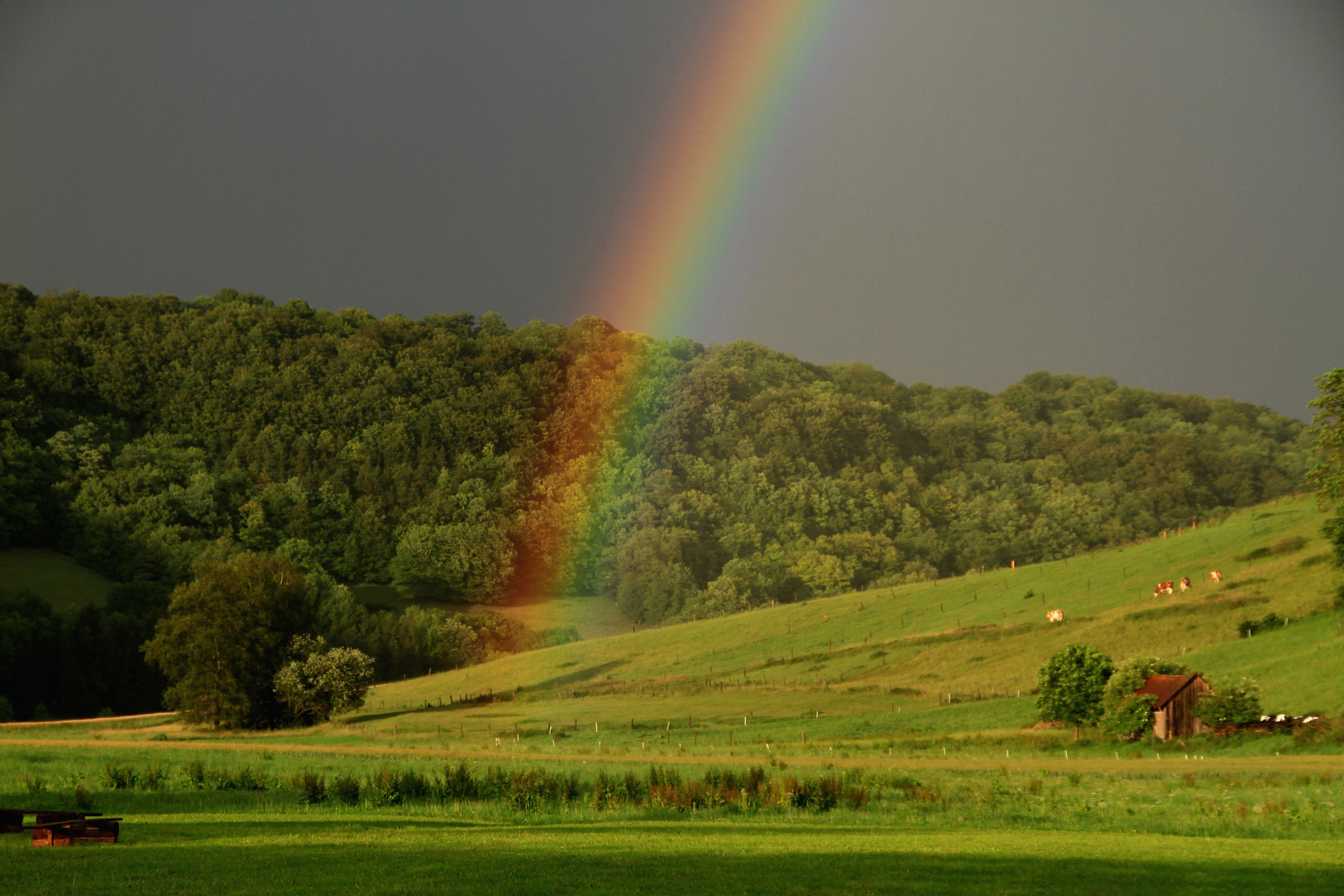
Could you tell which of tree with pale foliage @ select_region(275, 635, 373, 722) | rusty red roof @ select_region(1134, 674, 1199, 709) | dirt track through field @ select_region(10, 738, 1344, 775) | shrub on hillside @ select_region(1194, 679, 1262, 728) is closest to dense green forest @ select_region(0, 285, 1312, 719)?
tree with pale foliage @ select_region(275, 635, 373, 722)

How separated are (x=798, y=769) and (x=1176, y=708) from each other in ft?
65.1

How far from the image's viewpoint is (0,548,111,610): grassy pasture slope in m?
122

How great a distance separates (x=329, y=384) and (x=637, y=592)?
2645 inches

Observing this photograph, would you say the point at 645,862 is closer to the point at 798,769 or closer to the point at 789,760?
the point at 798,769

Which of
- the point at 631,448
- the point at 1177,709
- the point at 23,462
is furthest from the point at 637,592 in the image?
the point at 1177,709

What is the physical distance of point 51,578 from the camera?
128 m

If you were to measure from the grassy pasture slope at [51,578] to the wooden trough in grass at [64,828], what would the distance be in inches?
4224

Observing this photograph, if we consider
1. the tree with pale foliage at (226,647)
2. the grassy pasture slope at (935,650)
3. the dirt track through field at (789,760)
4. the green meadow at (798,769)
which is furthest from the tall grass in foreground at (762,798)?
the tree with pale foliage at (226,647)

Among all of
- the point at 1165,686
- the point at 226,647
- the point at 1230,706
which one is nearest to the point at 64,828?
the point at 1165,686

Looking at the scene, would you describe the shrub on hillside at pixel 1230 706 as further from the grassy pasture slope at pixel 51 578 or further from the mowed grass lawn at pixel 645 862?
the grassy pasture slope at pixel 51 578

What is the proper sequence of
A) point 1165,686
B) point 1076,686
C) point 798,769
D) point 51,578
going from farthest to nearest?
point 51,578
point 1076,686
point 1165,686
point 798,769

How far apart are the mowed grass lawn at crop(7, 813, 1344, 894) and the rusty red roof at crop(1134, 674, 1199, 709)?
3050cm

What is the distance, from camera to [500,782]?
101ft

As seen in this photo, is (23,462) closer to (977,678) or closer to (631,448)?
(631,448)
